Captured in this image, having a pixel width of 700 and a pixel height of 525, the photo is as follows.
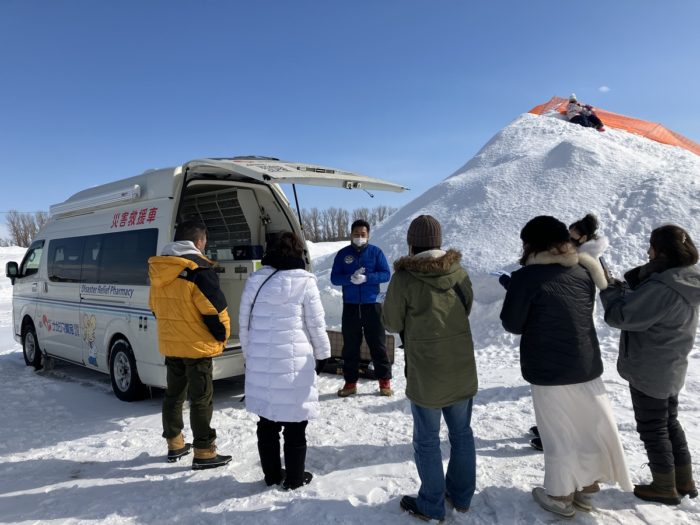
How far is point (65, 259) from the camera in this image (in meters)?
6.67

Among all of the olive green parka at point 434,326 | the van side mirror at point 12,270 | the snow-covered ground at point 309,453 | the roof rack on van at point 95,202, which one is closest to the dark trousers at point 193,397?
the snow-covered ground at point 309,453

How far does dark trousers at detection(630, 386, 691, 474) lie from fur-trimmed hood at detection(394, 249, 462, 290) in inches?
55.6

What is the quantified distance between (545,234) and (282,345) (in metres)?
1.84

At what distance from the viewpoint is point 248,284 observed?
340cm

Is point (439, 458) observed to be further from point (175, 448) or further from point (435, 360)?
point (175, 448)

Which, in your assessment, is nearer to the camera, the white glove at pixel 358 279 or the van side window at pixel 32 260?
the white glove at pixel 358 279

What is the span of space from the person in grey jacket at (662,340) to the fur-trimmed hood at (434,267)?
3.22 ft

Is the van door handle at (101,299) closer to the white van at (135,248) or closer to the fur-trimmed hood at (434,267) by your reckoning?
the white van at (135,248)

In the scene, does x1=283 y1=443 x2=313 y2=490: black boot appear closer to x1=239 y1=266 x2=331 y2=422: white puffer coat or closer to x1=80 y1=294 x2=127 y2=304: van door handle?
x1=239 y1=266 x2=331 y2=422: white puffer coat

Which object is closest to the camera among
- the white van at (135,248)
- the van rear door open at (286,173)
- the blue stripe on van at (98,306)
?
the van rear door open at (286,173)

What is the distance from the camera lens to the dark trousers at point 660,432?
9.56 ft

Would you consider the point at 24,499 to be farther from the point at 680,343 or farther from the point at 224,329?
the point at 680,343

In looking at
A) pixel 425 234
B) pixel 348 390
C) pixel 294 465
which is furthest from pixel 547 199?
pixel 294 465

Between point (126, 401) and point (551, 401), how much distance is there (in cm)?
486
